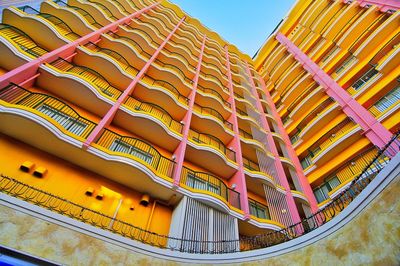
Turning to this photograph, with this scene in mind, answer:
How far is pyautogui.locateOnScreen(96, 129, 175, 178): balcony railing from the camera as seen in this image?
12.5 m

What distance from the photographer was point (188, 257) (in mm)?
8516

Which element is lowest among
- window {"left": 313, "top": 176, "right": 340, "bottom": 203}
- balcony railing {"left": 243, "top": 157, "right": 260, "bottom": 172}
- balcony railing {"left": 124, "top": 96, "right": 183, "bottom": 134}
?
window {"left": 313, "top": 176, "right": 340, "bottom": 203}

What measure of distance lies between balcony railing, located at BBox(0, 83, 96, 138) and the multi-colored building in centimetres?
7

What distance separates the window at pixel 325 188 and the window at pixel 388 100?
6198 mm

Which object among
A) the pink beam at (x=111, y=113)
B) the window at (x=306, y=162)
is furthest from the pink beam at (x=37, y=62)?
the window at (x=306, y=162)

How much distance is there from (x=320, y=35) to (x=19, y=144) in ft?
98.2

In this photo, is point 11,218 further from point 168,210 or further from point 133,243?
point 168,210

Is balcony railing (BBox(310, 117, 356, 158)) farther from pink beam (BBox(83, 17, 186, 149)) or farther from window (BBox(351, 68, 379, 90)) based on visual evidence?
pink beam (BBox(83, 17, 186, 149))

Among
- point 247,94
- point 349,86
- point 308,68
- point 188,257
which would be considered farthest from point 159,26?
point 188,257

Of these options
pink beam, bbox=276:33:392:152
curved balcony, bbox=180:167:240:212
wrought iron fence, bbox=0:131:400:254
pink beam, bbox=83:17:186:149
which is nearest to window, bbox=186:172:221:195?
curved balcony, bbox=180:167:240:212

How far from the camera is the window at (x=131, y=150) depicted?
41.3 feet

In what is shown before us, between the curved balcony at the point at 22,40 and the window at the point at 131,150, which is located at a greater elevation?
the curved balcony at the point at 22,40

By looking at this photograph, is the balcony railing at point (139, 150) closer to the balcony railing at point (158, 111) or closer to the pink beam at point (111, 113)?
the pink beam at point (111, 113)

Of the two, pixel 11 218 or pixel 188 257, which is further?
pixel 188 257
